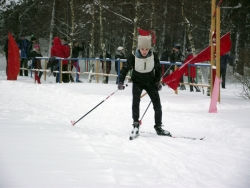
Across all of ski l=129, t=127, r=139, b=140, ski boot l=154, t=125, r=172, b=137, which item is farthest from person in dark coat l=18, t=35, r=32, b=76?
ski l=129, t=127, r=139, b=140

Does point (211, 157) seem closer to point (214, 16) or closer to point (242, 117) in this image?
point (242, 117)

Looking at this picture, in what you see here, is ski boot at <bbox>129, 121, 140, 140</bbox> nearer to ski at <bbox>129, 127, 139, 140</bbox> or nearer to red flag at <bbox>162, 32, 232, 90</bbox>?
ski at <bbox>129, 127, 139, 140</bbox>

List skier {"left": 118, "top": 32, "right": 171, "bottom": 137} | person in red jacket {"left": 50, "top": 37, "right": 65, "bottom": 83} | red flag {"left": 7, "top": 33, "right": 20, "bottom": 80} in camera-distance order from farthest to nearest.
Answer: red flag {"left": 7, "top": 33, "right": 20, "bottom": 80} → person in red jacket {"left": 50, "top": 37, "right": 65, "bottom": 83} → skier {"left": 118, "top": 32, "right": 171, "bottom": 137}

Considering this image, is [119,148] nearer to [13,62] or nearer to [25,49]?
[13,62]

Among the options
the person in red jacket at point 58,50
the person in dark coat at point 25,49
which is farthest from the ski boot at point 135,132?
the person in dark coat at point 25,49

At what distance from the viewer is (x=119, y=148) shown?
5441mm

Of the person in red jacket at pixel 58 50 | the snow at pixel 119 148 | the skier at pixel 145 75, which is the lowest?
the snow at pixel 119 148

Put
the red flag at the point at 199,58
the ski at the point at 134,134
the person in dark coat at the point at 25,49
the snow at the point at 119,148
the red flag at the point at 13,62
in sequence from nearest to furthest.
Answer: the snow at the point at 119,148 → the ski at the point at 134,134 → the red flag at the point at 199,58 → the red flag at the point at 13,62 → the person in dark coat at the point at 25,49

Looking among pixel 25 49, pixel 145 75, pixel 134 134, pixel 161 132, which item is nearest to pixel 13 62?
pixel 25 49

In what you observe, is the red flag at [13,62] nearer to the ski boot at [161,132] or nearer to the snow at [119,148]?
the snow at [119,148]

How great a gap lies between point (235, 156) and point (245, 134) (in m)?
1.53

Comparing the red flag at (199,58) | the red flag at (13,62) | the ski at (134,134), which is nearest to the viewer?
the ski at (134,134)

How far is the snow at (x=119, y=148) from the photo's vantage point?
4008 mm

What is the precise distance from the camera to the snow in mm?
4008
